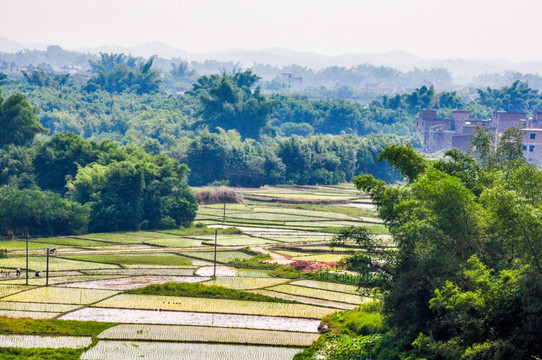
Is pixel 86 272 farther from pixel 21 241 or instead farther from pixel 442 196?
pixel 442 196

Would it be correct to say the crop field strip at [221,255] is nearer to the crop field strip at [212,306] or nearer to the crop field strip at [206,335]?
the crop field strip at [212,306]

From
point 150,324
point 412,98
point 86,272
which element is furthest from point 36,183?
point 412,98

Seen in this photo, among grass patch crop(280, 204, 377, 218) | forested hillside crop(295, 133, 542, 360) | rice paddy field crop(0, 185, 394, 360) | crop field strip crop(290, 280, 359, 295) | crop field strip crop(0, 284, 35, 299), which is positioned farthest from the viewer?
grass patch crop(280, 204, 377, 218)

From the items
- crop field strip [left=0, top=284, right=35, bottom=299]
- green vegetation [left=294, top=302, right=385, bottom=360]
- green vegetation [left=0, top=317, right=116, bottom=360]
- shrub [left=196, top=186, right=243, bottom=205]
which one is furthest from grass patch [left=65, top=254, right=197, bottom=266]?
shrub [left=196, top=186, right=243, bottom=205]

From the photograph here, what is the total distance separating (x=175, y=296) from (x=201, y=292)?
0.83 m

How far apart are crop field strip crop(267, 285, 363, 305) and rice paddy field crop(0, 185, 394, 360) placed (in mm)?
37

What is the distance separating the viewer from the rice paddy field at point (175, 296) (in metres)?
21.1

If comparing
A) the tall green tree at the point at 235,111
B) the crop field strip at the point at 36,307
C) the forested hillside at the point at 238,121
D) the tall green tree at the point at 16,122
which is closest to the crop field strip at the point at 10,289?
the crop field strip at the point at 36,307

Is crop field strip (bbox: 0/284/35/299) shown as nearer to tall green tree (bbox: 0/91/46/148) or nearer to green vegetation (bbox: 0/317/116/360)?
green vegetation (bbox: 0/317/116/360)

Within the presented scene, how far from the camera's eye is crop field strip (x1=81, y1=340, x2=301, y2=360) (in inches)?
781

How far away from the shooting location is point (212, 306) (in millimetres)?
25406

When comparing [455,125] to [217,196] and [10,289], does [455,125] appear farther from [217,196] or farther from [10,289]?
[10,289]

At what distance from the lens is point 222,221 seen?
4678 centimetres

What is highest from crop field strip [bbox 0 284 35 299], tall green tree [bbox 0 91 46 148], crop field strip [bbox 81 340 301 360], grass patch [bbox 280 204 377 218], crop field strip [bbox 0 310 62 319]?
tall green tree [bbox 0 91 46 148]
